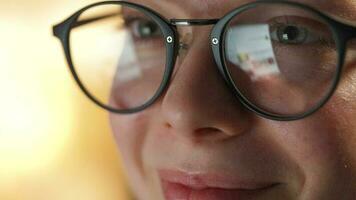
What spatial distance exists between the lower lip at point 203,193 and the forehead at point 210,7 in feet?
0.74

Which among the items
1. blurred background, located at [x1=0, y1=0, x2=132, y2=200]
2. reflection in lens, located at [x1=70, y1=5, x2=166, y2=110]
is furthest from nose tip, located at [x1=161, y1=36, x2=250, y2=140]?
blurred background, located at [x1=0, y1=0, x2=132, y2=200]

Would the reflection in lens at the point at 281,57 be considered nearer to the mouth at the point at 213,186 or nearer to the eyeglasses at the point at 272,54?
the eyeglasses at the point at 272,54

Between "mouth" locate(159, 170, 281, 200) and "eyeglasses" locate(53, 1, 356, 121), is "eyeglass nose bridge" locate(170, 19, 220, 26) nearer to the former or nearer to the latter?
"eyeglasses" locate(53, 1, 356, 121)

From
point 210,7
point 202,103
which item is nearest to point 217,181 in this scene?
point 202,103

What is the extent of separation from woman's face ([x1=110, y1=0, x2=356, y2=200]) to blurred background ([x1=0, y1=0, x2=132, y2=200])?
0.51 metres

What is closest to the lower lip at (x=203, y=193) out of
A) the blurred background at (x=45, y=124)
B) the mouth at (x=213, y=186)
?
the mouth at (x=213, y=186)

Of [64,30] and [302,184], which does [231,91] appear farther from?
[64,30]

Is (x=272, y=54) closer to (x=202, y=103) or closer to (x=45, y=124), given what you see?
(x=202, y=103)

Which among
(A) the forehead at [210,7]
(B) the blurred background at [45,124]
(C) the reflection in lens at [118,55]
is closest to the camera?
(A) the forehead at [210,7]

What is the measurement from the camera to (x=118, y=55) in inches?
38.6

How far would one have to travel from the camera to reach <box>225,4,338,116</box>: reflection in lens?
708 mm

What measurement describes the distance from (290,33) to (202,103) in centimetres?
14

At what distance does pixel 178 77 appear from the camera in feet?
2.51

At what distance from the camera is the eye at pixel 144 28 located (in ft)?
2.92
